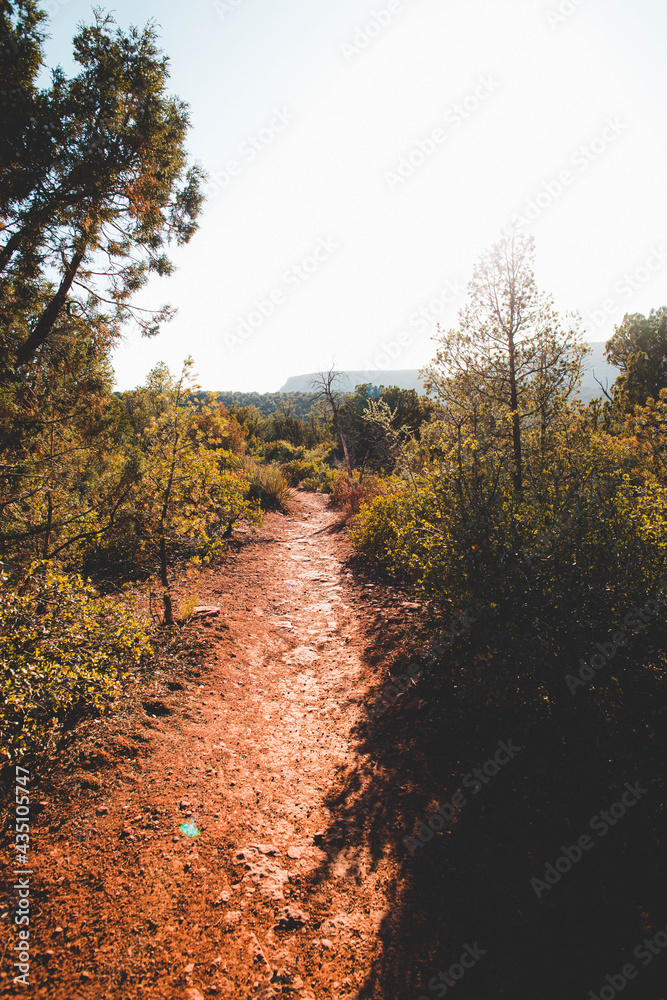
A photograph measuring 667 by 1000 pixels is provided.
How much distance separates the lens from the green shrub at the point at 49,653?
221 cm

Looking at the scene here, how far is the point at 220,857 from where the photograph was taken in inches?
96.7

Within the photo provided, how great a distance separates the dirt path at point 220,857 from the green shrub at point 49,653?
0.55 meters

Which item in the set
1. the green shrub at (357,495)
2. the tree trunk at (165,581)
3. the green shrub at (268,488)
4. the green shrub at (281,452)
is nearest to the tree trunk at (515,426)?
the tree trunk at (165,581)

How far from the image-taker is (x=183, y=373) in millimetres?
4457

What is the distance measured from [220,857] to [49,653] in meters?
1.71

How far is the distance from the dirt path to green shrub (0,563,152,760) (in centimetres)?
55

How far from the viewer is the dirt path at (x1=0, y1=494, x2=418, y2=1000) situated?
72.7 inches

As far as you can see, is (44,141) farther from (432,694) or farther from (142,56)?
(432,694)

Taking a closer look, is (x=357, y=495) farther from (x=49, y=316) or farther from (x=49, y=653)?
(x=49, y=653)

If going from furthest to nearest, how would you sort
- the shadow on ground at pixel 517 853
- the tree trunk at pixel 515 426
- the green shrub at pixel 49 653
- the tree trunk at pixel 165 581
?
1. the tree trunk at pixel 165 581
2. the tree trunk at pixel 515 426
3. the green shrub at pixel 49 653
4. the shadow on ground at pixel 517 853

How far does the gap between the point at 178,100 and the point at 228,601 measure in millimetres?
7155

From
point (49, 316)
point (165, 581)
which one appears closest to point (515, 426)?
point (165, 581)

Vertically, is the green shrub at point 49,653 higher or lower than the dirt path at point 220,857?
higher

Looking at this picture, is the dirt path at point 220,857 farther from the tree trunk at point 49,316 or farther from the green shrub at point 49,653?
the tree trunk at point 49,316
